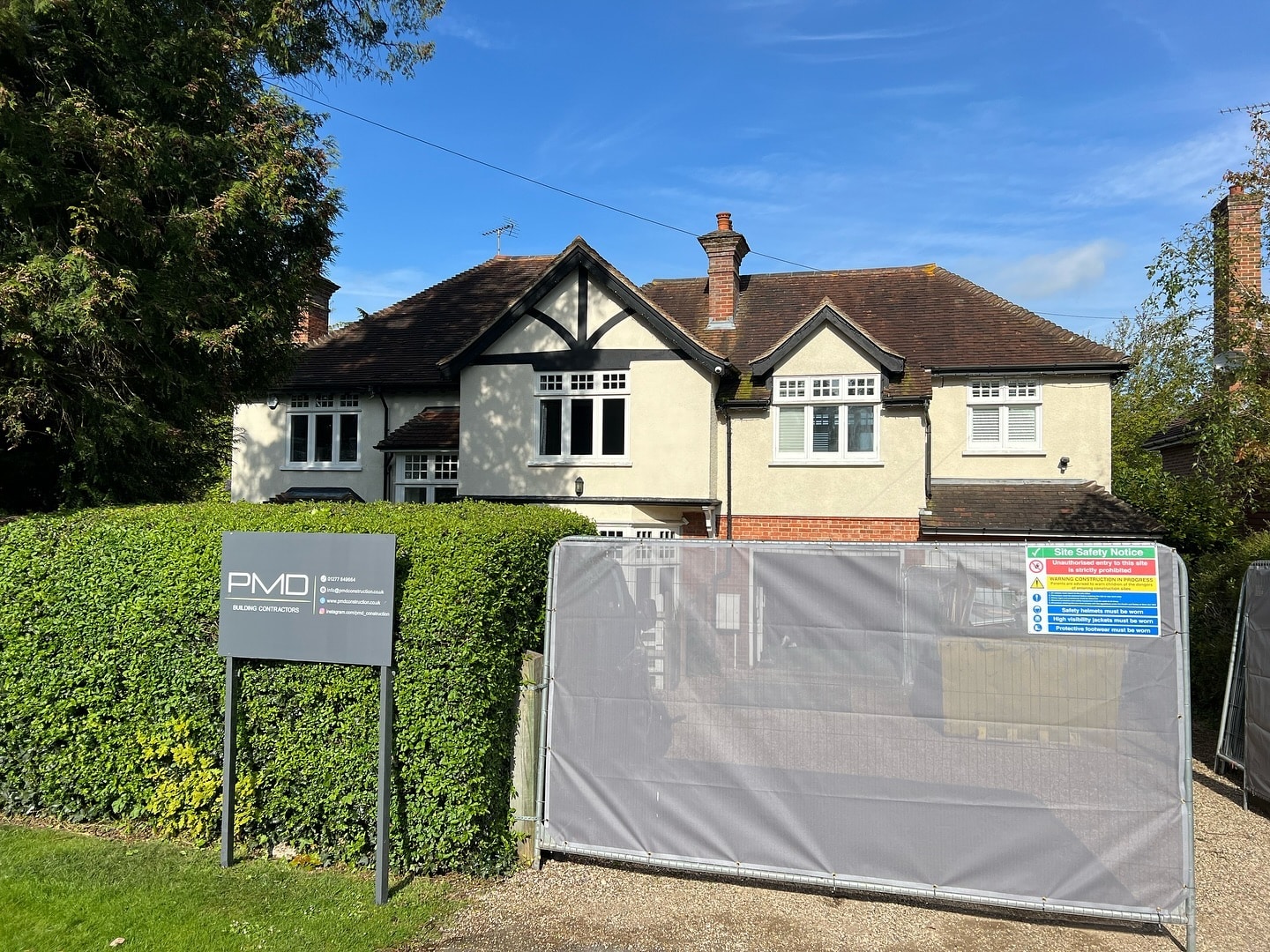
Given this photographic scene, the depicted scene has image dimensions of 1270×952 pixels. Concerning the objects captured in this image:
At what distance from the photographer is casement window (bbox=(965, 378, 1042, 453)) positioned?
17828 mm

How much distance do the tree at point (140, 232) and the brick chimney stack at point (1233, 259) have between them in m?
10.5

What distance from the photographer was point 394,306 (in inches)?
877

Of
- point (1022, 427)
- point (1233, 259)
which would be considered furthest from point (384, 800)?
point (1022, 427)

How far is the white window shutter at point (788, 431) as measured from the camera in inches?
685

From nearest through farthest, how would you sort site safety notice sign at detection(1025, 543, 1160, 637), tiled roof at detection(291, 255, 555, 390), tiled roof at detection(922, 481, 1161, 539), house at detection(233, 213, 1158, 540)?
site safety notice sign at detection(1025, 543, 1160, 637)
tiled roof at detection(922, 481, 1161, 539)
house at detection(233, 213, 1158, 540)
tiled roof at detection(291, 255, 555, 390)

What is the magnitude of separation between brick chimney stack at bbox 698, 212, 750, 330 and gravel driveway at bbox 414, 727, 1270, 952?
15669 millimetres

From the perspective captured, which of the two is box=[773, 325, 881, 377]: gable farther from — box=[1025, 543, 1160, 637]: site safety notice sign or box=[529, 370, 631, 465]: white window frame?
box=[1025, 543, 1160, 637]: site safety notice sign

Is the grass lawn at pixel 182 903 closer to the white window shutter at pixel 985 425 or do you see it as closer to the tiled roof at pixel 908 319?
the tiled roof at pixel 908 319

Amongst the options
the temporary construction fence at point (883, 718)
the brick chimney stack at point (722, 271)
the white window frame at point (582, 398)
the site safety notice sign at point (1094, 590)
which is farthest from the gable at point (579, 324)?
the site safety notice sign at point (1094, 590)

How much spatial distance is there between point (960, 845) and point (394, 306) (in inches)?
795

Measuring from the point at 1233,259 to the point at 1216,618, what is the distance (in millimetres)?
5105

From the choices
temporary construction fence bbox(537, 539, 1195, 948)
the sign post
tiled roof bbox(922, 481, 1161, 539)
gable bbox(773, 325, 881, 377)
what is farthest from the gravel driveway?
gable bbox(773, 325, 881, 377)

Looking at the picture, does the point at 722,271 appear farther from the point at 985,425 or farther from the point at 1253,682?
the point at 1253,682

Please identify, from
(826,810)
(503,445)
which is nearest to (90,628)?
(826,810)
